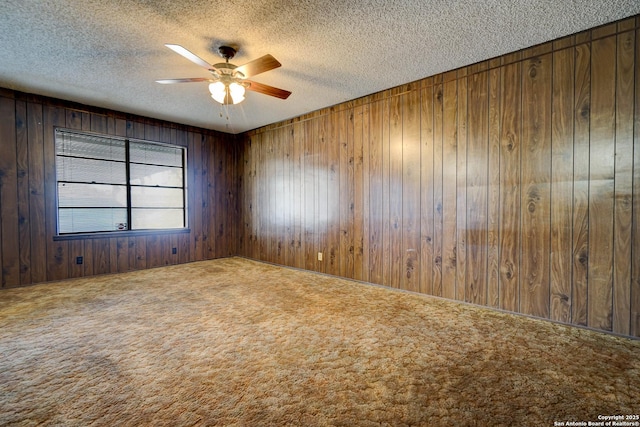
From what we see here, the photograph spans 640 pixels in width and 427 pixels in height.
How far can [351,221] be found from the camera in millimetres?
4340

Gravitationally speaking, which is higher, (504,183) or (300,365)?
(504,183)

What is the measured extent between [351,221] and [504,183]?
2.02m

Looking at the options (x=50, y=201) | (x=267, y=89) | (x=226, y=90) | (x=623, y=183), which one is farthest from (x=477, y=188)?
(x=50, y=201)

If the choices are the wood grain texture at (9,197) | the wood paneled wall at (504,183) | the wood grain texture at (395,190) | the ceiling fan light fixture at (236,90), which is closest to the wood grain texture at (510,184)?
the wood paneled wall at (504,183)

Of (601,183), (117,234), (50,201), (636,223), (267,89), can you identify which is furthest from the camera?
(117,234)

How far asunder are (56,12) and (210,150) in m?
3.73

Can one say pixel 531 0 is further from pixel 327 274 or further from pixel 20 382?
pixel 20 382

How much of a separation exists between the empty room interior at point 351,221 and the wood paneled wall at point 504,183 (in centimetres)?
2

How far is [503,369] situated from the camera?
1.94 metres

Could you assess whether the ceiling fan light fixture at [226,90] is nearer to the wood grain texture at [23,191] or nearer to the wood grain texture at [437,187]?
the wood grain texture at [437,187]

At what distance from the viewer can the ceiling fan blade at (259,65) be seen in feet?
8.07

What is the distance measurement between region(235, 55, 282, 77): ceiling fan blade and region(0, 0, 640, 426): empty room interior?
2 centimetres

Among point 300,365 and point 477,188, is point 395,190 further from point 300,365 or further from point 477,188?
point 300,365

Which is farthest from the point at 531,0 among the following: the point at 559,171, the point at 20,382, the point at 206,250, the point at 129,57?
the point at 206,250
